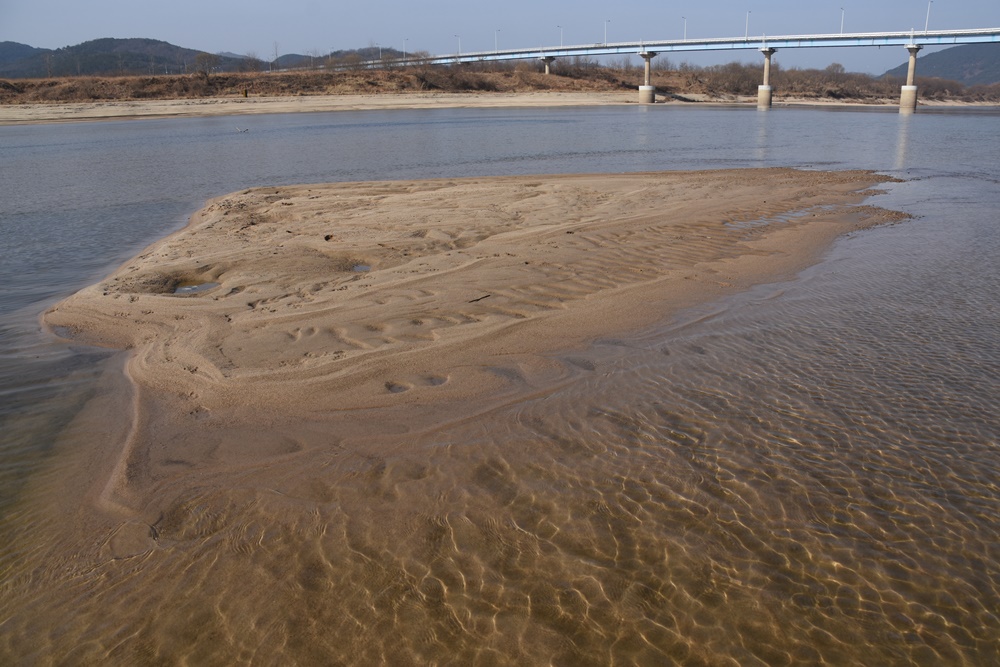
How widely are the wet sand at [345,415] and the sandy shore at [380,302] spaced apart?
0.03 meters

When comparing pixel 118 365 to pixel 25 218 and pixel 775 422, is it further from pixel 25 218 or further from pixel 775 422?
pixel 25 218

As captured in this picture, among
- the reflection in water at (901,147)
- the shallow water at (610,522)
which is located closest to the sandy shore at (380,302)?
the shallow water at (610,522)

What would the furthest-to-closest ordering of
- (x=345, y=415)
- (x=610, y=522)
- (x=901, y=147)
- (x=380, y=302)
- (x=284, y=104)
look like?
(x=284, y=104), (x=901, y=147), (x=380, y=302), (x=345, y=415), (x=610, y=522)

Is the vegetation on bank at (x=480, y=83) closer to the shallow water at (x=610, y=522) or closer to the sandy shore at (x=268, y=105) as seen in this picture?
the sandy shore at (x=268, y=105)

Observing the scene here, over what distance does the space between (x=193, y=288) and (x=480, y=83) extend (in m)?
76.7

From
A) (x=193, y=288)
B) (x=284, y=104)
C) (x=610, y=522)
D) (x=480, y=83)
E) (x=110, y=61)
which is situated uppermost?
(x=110, y=61)

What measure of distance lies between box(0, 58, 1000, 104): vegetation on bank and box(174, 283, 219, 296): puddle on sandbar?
65060 millimetres

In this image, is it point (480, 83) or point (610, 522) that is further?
point (480, 83)

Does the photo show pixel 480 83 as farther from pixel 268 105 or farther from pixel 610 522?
pixel 610 522

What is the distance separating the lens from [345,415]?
172 inches

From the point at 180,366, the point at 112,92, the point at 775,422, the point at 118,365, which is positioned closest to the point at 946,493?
the point at 775,422

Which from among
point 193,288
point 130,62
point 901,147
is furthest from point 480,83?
point 130,62

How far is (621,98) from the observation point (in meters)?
79.6

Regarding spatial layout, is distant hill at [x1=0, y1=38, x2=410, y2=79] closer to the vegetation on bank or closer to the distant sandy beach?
the vegetation on bank
